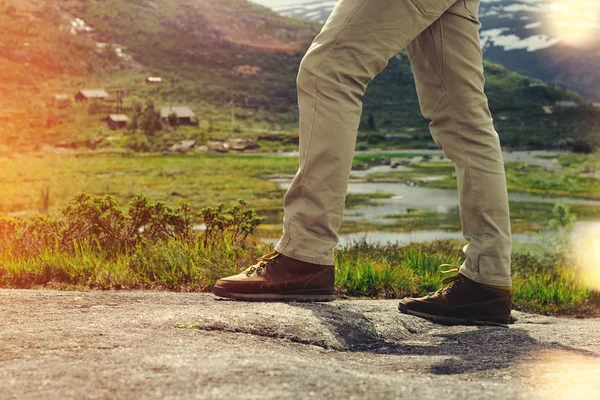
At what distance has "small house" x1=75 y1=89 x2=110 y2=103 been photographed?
52000 millimetres

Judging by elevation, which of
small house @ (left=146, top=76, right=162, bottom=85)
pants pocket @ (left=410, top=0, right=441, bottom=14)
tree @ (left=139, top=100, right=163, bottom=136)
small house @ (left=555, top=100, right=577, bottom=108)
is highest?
small house @ (left=555, top=100, right=577, bottom=108)

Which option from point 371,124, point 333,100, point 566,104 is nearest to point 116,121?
point 371,124

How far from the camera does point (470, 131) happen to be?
301 cm

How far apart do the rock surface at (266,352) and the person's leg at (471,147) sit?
16 centimetres

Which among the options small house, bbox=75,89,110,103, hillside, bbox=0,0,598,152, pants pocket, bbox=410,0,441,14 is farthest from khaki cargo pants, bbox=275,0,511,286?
small house, bbox=75,89,110,103

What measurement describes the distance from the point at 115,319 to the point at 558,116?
81.4m

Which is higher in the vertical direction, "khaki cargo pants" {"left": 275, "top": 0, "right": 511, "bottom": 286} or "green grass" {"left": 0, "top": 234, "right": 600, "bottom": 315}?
"khaki cargo pants" {"left": 275, "top": 0, "right": 511, "bottom": 286}

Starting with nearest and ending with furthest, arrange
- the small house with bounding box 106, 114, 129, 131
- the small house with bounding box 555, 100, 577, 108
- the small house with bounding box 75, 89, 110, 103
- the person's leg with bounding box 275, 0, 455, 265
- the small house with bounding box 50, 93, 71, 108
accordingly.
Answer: the person's leg with bounding box 275, 0, 455, 265 < the small house with bounding box 106, 114, 129, 131 < the small house with bounding box 50, 93, 71, 108 < the small house with bounding box 75, 89, 110, 103 < the small house with bounding box 555, 100, 577, 108

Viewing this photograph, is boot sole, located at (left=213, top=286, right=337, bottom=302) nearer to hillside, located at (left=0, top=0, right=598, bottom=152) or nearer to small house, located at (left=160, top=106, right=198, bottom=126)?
hillside, located at (left=0, top=0, right=598, bottom=152)

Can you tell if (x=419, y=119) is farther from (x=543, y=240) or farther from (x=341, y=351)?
(x=341, y=351)

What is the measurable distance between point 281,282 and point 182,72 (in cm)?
6613

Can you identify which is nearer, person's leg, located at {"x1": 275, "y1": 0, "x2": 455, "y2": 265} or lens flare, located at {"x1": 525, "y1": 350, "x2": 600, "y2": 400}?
lens flare, located at {"x1": 525, "y1": 350, "x2": 600, "y2": 400}

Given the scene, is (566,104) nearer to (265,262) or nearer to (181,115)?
(181,115)

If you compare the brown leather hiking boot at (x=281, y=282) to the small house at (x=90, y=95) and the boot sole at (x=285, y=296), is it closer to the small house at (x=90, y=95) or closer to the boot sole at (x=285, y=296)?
the boot sole at (x=285, y=296)
